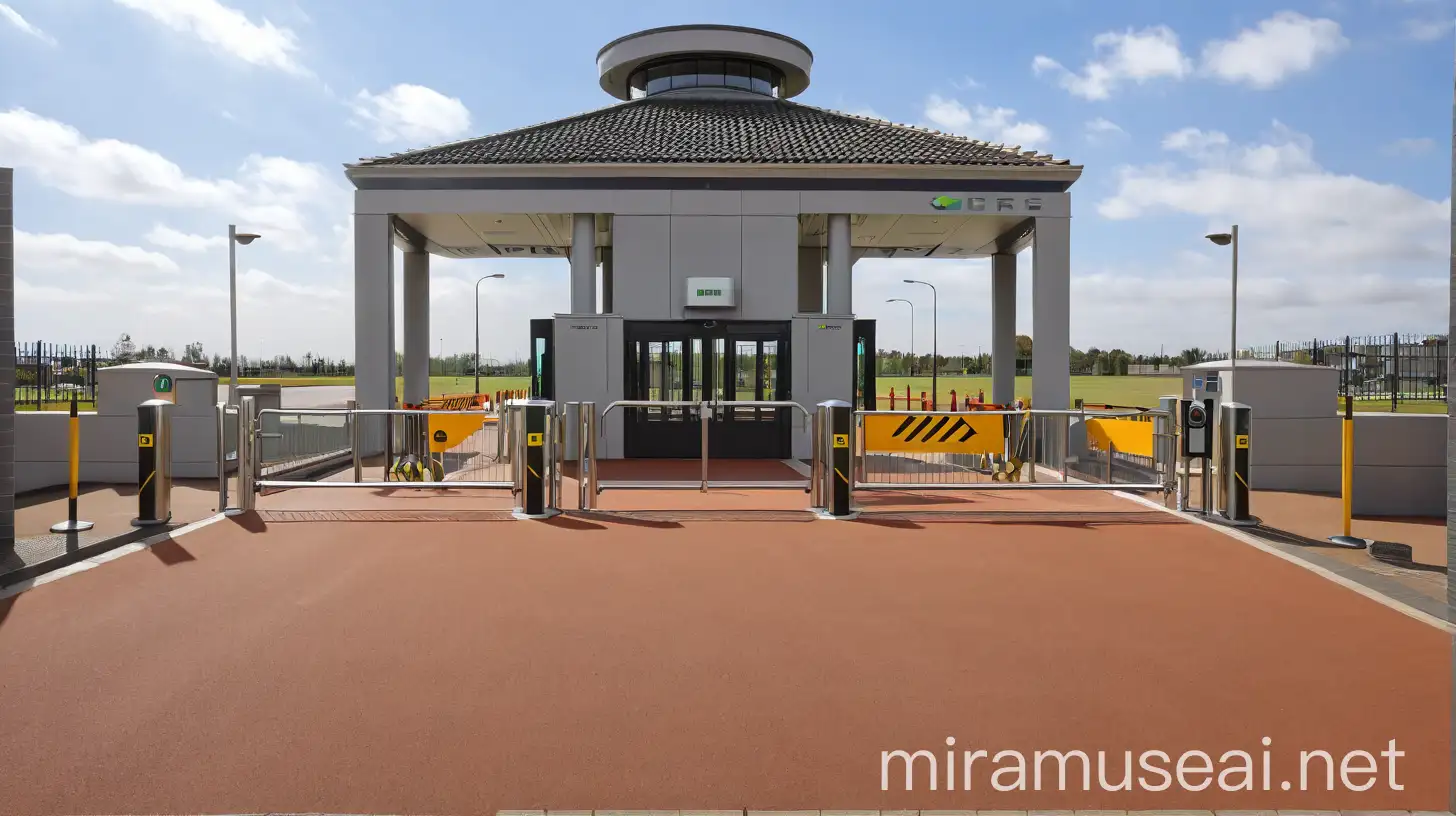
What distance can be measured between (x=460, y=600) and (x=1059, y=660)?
4.08 m

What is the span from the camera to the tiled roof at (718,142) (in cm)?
1777

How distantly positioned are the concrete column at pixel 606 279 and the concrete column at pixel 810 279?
16.9ft

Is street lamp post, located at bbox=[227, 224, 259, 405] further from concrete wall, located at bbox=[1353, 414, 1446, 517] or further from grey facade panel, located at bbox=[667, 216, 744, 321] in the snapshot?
concrete wall, located at bbox=[1353, 414, 1446, 517]

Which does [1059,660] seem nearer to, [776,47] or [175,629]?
[175,629]

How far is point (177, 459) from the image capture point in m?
14.0

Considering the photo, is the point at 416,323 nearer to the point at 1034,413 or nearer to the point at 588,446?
the point at 588,446

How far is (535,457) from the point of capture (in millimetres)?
10055

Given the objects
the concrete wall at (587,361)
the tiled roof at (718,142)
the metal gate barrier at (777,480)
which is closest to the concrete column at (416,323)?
the tiled roof at (718,142)

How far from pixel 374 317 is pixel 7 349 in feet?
31.4

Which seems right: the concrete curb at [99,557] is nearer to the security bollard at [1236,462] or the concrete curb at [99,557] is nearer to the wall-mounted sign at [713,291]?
the wall-mounted sign at [713,291]

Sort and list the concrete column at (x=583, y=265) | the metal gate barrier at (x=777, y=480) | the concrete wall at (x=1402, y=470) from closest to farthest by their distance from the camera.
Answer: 1. the metal gate barrier at (x=777, y=480)
2. the concrete wall at (x=1402, y=470)
3. the concrete column at (x=583, y=265)

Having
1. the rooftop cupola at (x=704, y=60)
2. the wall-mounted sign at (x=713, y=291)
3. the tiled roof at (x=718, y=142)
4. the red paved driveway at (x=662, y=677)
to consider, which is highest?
the rooftop cupola at (x=704, y=60)

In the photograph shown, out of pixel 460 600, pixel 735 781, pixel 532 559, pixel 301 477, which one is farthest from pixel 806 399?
pixel 735 781

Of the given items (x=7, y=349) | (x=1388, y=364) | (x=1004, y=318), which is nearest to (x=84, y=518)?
(x=7, y=349)
